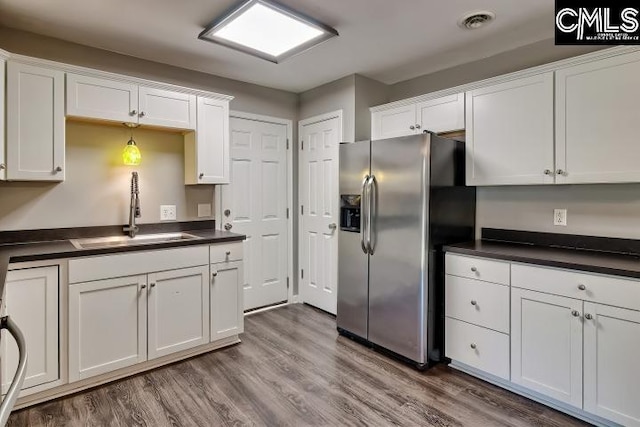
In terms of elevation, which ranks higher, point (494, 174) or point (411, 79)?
point (411, 79)

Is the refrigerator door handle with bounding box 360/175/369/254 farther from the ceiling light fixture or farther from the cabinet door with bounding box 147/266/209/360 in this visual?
the cabinet door with bounding box 147/266/209/360

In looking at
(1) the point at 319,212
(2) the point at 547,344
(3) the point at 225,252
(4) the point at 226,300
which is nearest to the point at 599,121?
(2) the point at 547,344

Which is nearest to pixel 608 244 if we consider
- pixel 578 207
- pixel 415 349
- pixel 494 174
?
pixel 578 207

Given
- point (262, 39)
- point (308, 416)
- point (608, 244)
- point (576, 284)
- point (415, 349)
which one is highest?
point (262, 39)

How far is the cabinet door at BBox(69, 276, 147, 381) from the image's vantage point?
7.37 feet

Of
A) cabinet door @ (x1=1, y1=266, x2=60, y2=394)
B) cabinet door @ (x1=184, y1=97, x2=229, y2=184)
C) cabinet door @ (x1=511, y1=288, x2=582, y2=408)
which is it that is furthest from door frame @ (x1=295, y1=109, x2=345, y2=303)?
cabinet door @ (x1=1, y1=266, x2=60, y2=394)

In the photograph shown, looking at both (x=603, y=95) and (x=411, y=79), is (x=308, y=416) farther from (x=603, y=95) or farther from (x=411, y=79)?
(x=411, y=79)

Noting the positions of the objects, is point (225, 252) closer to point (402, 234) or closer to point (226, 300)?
point (226, 300)

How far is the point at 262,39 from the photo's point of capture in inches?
102

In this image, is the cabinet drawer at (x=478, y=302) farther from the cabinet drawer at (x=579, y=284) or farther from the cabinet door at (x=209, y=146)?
the cabinet door at (x=209, y=146)

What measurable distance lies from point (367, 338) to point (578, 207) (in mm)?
1775

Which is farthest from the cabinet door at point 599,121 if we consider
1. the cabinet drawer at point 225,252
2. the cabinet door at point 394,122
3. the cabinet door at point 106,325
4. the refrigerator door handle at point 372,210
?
the cabinet door at point 106,325

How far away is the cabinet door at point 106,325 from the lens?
225cm

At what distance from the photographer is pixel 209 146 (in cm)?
308
